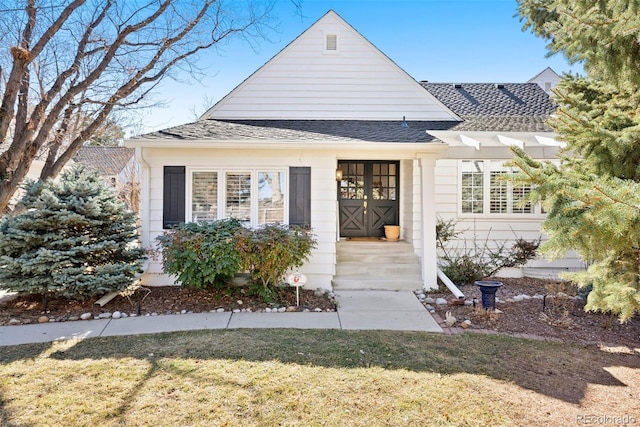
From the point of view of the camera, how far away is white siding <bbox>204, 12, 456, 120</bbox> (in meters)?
9.91

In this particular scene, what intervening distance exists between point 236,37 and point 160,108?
317 cm

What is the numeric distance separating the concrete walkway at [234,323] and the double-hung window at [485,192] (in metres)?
4.15

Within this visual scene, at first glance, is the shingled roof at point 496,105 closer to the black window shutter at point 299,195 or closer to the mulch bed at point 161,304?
the black window shutter at point 299,195

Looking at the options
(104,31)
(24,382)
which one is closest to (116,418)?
(24,382)

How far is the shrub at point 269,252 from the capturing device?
6105 millimetres

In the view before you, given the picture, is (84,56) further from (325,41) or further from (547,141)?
(547,141)

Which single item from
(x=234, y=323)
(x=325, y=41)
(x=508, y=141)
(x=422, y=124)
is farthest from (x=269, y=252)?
(x=325, y=41)

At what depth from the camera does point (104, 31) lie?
9.16m

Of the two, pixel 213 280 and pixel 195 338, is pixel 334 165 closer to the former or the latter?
pixel 213 280

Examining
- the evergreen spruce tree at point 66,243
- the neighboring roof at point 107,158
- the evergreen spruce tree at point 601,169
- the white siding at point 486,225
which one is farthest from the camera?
the neighboring roof at point 107,158

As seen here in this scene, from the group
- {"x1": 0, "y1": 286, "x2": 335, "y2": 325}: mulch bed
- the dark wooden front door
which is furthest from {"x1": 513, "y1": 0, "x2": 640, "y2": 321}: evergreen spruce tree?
the dark wooden front door

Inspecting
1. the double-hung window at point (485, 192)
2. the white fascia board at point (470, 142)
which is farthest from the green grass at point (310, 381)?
the double-hung window at point (485, 192)

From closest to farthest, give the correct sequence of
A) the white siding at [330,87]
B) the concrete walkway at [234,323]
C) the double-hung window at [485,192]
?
the concrete walkway at [234,323] < the double-hung window at [485,192] < the white siding at [330,87]

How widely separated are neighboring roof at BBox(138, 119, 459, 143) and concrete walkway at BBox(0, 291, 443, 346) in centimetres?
329
